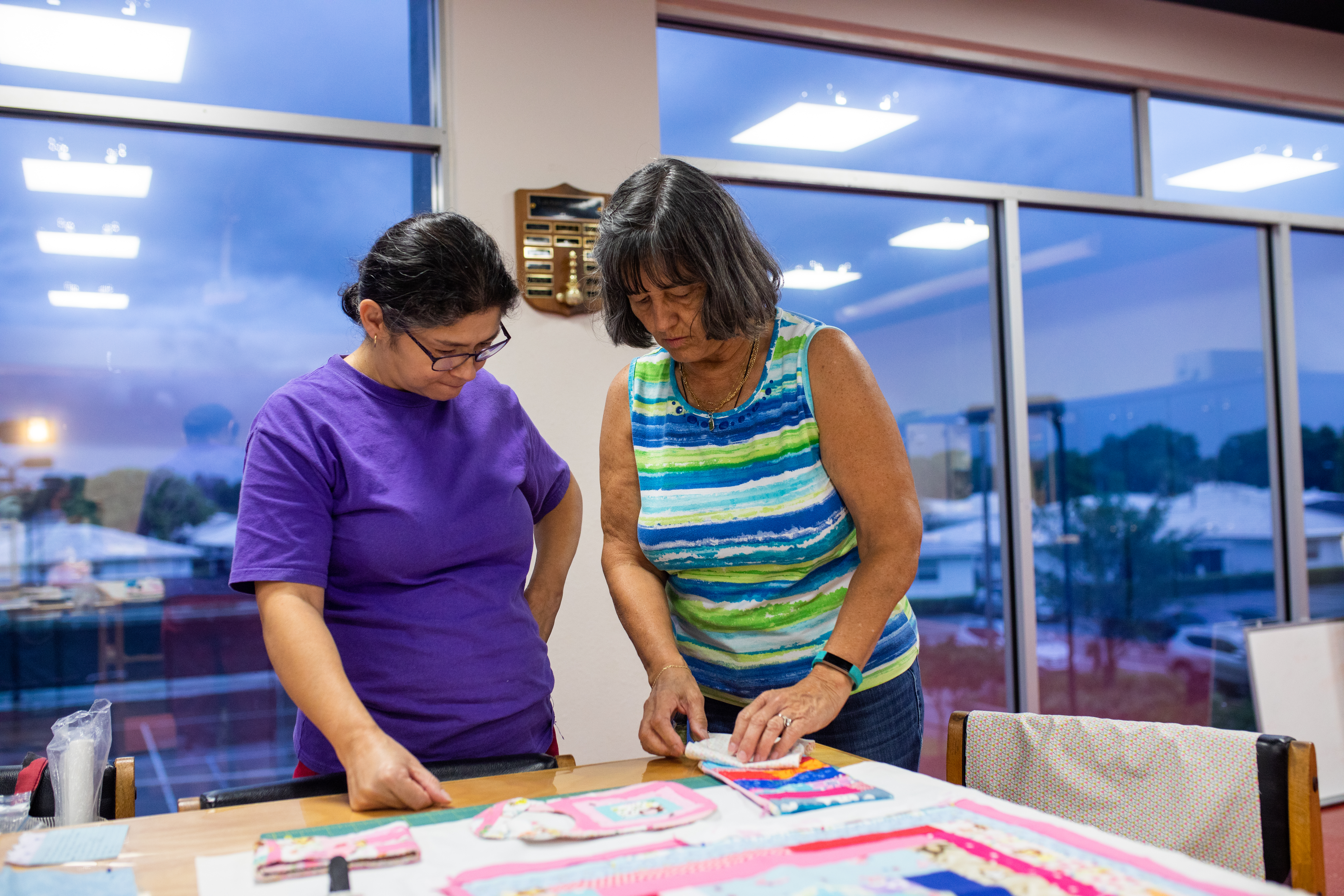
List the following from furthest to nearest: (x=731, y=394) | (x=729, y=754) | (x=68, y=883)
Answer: (x=731, y=394) < (x=729, y=754) < (x=68, y=883)

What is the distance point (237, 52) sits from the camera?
9.30 feet

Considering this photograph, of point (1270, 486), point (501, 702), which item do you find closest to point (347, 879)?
point (501, 702)

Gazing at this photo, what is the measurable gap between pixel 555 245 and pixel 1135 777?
2136 mm

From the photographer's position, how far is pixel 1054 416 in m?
3.89

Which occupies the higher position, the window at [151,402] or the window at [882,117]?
the window at [882,117]

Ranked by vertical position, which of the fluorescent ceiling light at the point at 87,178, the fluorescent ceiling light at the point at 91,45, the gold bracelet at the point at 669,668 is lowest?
the gold bracelet at the point at 669,668

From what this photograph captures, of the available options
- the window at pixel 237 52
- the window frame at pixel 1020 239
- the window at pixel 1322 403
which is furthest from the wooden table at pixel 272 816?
the window at pixel 1322 403

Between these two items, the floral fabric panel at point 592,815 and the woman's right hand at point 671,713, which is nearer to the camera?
the floral fabric panel at point 592,815

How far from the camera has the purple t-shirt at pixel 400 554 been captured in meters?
1.34

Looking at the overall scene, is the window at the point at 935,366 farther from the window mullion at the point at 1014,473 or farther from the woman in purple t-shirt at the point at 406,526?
the woman in purple t-shirt at the point at 406,526

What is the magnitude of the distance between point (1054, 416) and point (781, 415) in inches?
106

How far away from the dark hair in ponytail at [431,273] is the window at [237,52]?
1.67m

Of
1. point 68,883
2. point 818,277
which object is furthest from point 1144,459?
point 68,883

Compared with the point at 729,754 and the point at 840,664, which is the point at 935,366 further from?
the point at 729,754
